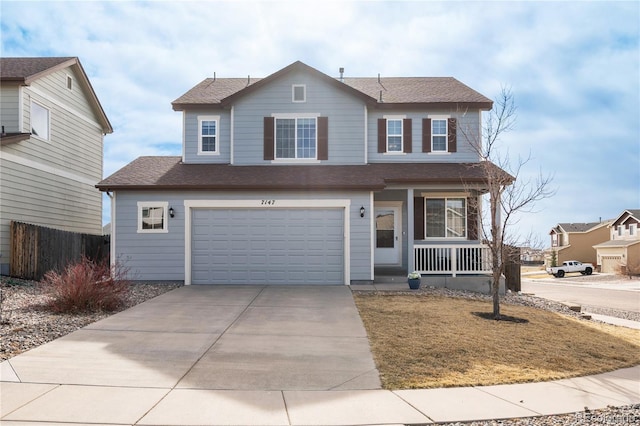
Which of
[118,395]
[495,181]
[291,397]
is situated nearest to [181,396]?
[118,395]

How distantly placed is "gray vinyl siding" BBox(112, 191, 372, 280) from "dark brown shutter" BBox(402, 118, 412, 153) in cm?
350

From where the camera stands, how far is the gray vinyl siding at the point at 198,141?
16547 millimetres

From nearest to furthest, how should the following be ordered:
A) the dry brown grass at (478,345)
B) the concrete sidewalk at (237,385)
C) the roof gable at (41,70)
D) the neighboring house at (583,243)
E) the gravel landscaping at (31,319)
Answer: the concrete sidewalk at (237,385)
the dry brown grass at (478,345)
the gravel landscaping at (31,319)
the roof gable at (41,70)
the neighboring house at (583,243)

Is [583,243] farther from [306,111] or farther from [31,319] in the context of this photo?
[31,319]

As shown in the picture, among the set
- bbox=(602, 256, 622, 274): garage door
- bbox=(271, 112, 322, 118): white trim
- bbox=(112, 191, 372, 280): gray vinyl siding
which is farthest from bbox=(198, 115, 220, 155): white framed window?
bbox=(602, 256, 622, 274): garage door

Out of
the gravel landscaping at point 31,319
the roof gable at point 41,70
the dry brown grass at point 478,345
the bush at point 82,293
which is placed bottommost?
the dry brown grass at point 478,345

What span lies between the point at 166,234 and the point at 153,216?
76 cm

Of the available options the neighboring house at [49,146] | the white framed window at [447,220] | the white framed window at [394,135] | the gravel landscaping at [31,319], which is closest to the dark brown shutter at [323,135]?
the white framed window at [394,135]

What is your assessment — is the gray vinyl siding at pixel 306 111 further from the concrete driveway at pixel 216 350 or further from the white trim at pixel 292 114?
the concrete driveway at pixel 216 350

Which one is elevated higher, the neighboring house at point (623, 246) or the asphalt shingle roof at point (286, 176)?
the asphalt shingle roof at point (286, 176)

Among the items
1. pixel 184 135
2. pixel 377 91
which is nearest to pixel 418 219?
pixel 377 91

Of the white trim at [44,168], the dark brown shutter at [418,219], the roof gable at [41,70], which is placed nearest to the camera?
the white trim at [44,168]

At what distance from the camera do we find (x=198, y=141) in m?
16.7

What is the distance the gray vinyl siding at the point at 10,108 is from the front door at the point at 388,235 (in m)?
13.2
